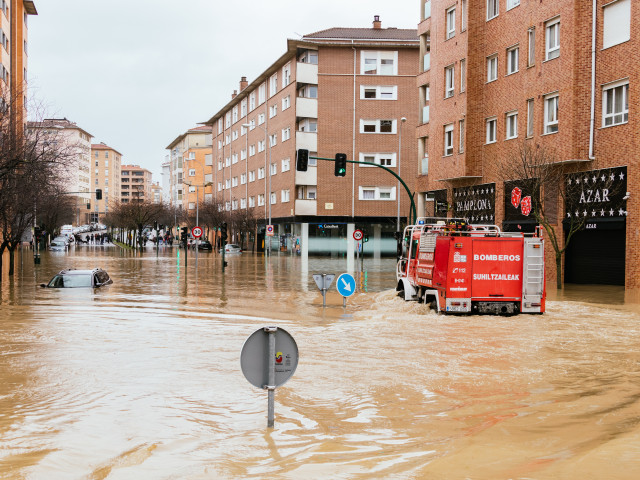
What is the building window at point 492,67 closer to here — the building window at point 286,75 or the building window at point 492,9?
the building window at point 492,9

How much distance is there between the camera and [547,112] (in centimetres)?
2931

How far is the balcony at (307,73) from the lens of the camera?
191 ft

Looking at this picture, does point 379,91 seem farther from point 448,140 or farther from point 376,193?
point 448,140

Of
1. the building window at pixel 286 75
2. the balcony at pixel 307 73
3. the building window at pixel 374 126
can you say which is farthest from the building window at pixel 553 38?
the building window at pixel 286 75

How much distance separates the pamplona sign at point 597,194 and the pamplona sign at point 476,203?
5427 mm

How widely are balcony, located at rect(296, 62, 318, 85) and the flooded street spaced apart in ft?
143

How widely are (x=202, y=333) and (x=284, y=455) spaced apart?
8.38 m

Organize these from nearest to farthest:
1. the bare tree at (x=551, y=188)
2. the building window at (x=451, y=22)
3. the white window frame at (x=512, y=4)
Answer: the bare tree at (x=551, y=188)
the white window frame at (x=512, y=4)
the building window at (x=451, y=22)

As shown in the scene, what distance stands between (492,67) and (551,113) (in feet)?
18.9

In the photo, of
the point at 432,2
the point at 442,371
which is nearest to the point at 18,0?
the point at 432,2

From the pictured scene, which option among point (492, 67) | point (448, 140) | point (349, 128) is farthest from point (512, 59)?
point (349, 128)

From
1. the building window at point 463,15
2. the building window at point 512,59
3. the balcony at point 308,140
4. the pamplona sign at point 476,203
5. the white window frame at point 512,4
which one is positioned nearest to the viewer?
the white window frame at point 512,4

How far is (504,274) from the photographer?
16.5 m

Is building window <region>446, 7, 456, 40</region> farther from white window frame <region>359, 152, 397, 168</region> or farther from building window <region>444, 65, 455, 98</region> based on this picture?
white window frame <region>359, 152, 397, 168</region>
